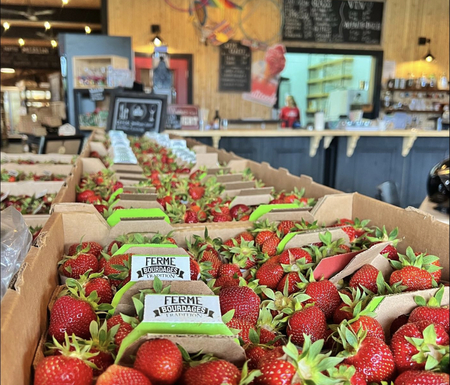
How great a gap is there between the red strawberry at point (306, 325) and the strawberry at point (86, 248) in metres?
0.56

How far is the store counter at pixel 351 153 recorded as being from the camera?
5.12 m

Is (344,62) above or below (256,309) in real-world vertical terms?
above

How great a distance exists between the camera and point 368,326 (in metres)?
0.80

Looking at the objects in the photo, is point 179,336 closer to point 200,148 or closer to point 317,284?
point 317,284

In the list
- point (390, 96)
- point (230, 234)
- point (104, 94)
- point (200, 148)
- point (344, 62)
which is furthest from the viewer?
point (344, 62)

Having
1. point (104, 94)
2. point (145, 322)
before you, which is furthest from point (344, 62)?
point (145, 322)

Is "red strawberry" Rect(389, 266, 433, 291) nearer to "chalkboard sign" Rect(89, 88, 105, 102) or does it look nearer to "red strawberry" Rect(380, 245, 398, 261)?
"red strawberry" Rect(380, 245, 398, 261)

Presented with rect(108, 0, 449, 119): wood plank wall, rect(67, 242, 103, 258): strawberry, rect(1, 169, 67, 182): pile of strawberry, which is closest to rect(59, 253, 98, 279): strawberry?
rect(67, 242, 103, 258): strawberry

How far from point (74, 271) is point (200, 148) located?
215 centimetres

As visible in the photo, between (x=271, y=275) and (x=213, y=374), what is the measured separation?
0.45 m

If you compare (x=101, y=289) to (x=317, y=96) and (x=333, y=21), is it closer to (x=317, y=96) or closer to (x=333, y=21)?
(x=333, y=21)

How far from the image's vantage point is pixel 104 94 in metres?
5.26

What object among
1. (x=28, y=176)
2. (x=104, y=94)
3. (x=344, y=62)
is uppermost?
(x=344, y=62)

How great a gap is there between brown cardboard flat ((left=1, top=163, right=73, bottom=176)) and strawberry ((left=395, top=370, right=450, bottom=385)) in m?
2.47
